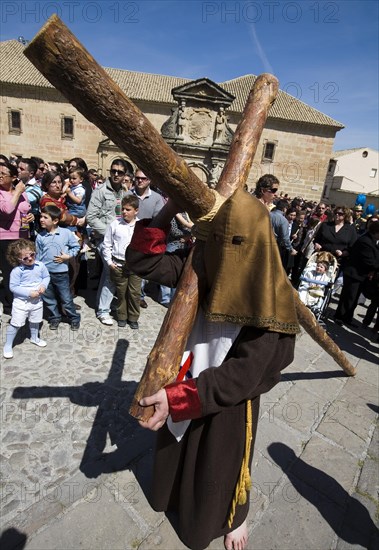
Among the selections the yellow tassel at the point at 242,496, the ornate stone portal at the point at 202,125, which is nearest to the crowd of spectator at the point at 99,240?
the yellow tassel at the point at 242,496

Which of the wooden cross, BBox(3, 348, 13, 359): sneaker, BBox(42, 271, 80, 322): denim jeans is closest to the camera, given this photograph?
the wooden cross

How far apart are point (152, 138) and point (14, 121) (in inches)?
1309

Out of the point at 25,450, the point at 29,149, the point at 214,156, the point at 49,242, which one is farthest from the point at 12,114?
the point at 25,450

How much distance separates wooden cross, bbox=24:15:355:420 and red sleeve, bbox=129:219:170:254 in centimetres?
29

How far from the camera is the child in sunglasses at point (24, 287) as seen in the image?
12.2ft

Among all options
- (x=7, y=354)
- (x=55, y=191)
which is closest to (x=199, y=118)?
(x=55, y=191)

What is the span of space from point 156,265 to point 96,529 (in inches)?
67.4

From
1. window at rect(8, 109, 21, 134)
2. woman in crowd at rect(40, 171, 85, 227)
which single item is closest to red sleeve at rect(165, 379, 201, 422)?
woman in crowd at rect(40, 171, 85, 227)

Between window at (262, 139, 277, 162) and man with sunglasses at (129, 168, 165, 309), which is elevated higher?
window at (262, 139, 277, 162)

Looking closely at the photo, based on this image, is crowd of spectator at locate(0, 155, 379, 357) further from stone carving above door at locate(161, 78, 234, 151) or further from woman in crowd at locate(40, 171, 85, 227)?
stone carving above door at locate(161, 78, 234, 151)

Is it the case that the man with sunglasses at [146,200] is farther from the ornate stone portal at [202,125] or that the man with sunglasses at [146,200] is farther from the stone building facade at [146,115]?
the stone building facade at [146,115]

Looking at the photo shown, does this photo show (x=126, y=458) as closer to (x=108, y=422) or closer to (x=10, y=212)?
(x=108, y=422)

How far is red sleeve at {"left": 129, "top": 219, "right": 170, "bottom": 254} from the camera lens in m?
1.61

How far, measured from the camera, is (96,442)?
268cm
